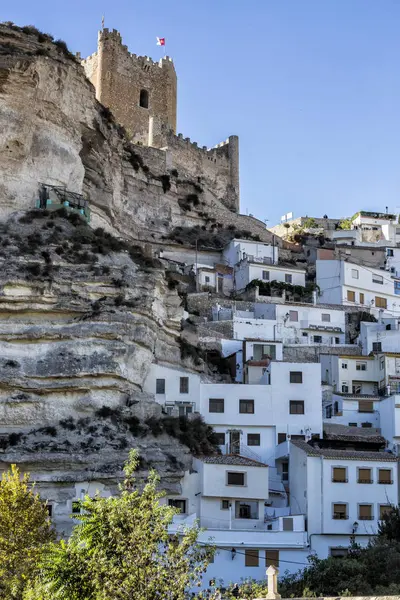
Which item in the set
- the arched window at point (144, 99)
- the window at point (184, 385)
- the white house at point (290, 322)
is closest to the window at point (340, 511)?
the window at point (184, 385)

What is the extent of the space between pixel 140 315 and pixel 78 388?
4.84 m

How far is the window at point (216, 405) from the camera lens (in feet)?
147

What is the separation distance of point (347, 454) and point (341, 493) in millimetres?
1659

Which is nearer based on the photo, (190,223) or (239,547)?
(239,547)

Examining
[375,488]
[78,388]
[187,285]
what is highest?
[187,285]

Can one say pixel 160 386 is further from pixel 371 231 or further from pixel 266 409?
pixel 371 231

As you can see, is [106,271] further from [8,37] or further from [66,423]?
[8,37]

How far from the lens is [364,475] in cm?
3975

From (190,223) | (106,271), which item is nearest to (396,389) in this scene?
(106,271)

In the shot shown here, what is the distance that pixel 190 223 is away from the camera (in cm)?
7000

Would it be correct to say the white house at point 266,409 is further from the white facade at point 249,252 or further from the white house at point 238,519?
the white facade at point 249,252

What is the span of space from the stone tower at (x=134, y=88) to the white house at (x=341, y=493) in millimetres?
40756

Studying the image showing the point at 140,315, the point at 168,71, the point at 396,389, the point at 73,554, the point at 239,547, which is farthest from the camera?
the point at 168,71

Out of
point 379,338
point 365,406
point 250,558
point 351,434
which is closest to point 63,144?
point 379,338
